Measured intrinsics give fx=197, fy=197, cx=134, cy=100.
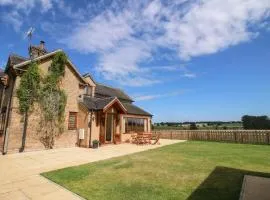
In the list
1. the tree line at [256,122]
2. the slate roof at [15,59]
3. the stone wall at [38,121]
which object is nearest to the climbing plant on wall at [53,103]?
the stone wall at [38,121]

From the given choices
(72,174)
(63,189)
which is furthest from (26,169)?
(63,189)

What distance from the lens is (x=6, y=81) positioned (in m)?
16.1

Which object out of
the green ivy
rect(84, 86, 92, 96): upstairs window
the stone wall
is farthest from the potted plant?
rect(84, 86, 92, 96): upstairs window

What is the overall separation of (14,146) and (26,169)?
6171 mm

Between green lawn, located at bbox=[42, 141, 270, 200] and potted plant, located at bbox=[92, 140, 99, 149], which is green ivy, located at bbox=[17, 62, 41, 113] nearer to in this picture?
potted plant, located at bbox=[92, 140, 99, 149]

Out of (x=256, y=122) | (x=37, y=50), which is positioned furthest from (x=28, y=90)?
(x=256, y=122)

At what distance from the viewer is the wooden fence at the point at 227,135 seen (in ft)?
59.9

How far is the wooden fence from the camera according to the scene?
18266mm

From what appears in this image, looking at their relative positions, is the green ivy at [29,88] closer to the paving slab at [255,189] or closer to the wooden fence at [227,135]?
the paving slab at [255,189]

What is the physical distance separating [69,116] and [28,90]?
13.2ft

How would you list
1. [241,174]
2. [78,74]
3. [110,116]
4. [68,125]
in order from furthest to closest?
[110,116] → [78,74] → [68,125] → [241,174]

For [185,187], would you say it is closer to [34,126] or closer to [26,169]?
[26,169]

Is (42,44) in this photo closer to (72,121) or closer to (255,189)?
(72,121)

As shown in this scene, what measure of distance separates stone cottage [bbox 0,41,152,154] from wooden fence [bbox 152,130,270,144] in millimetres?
7048
